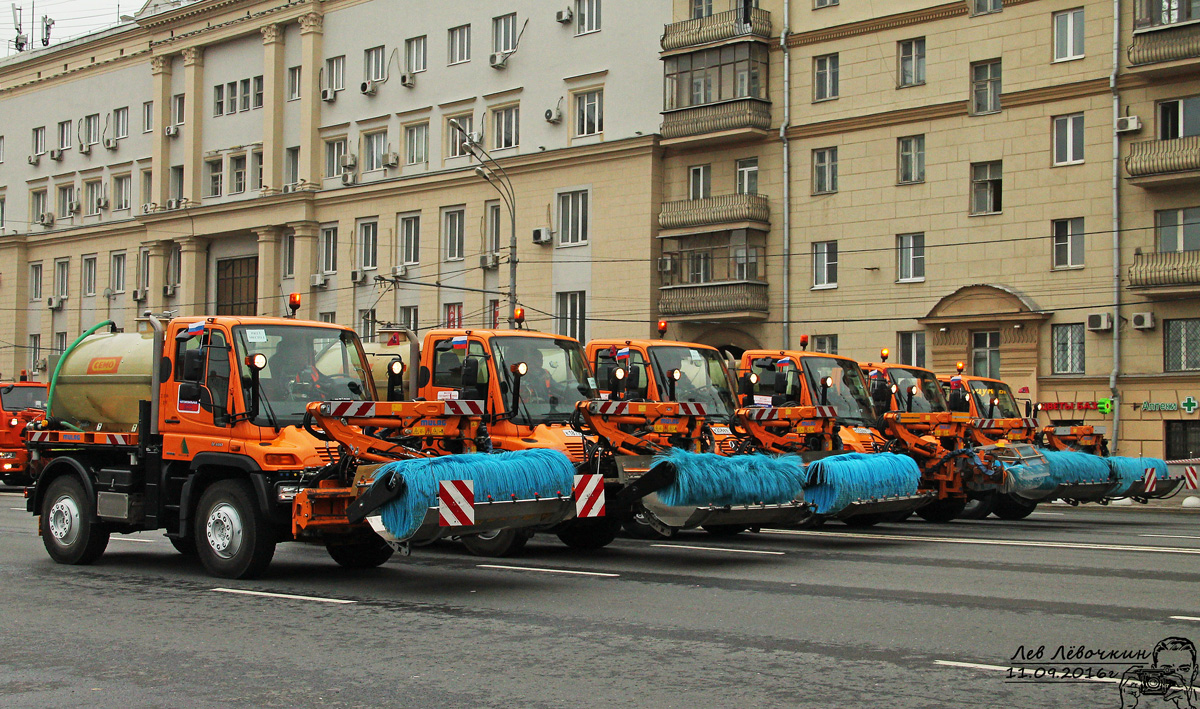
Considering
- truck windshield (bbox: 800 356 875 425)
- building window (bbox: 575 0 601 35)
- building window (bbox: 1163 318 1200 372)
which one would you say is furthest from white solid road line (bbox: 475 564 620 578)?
building window (bbox: 575 0 601 35)

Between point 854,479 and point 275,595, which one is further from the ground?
point 854,479

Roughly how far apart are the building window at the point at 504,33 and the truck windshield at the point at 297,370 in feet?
110

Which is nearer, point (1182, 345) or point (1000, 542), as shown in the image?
point (1000, 542)

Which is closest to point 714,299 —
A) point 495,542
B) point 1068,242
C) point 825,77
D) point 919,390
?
point 825,77

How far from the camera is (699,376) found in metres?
16.9

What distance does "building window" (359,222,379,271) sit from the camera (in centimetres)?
4850

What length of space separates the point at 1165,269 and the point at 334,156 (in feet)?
103

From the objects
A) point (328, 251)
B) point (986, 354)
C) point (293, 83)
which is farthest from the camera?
point (293, 83)

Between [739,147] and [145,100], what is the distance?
30.9 meters

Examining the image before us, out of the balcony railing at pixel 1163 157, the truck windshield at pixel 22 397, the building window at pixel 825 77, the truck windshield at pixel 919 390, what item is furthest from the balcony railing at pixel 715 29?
the truck windshield at pixel 22 397

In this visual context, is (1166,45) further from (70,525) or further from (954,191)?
(70,525)

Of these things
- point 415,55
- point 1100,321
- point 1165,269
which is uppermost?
point 415,55

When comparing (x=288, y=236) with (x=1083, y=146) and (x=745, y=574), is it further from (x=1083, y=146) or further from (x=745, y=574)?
(x=745, y=574)

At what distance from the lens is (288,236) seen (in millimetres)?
51375
